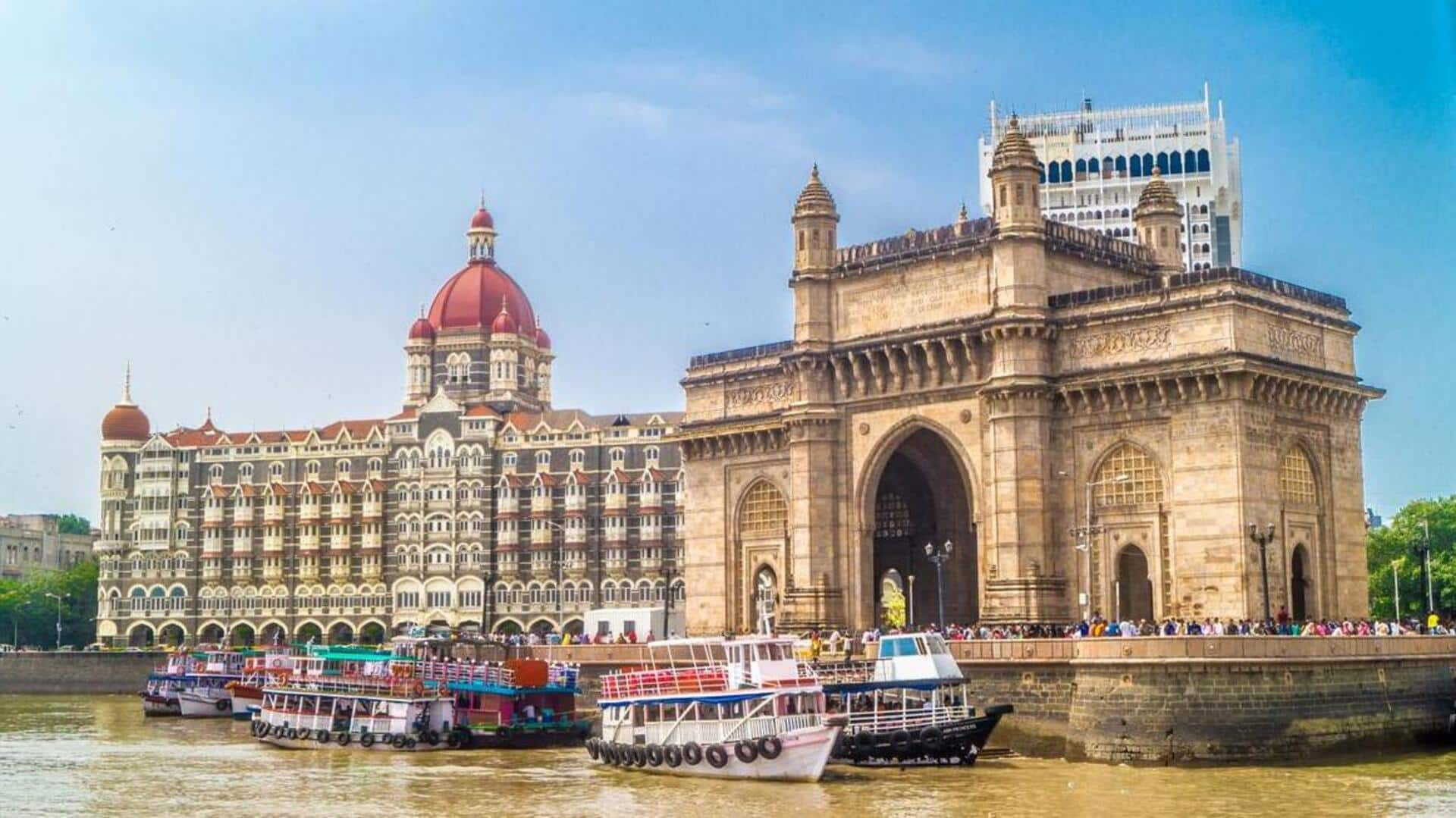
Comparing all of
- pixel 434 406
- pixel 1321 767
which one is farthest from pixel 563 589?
pixel 1321 767

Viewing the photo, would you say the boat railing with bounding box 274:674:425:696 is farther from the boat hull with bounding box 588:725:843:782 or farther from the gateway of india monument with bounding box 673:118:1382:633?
the gateway of india monument with bounding box 673:118:1382:633

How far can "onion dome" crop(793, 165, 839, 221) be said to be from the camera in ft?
220

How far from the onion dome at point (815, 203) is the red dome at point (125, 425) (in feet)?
277

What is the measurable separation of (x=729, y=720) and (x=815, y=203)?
83.8 feet

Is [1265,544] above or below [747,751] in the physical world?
above

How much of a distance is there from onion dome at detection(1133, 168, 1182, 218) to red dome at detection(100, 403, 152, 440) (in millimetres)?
91902

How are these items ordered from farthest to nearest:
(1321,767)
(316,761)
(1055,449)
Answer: (1055,449) < (316,761) < (1321,767)

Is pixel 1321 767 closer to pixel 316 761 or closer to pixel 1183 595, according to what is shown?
pixel 1183 595

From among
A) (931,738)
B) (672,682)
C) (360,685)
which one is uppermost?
(672,682)

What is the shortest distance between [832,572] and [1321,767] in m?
22.4

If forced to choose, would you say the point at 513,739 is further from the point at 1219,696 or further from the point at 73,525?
the point at 73,525

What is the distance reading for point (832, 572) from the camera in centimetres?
6525

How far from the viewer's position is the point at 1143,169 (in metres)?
136

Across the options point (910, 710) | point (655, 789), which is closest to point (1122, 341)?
point (910, 710)
